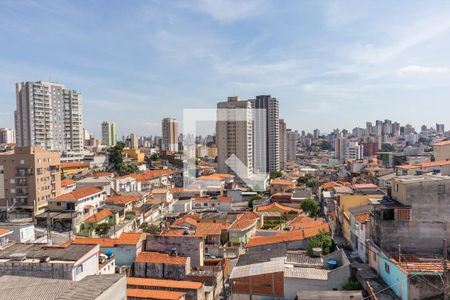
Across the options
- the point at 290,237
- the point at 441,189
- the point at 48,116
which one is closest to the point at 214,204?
the point at 290,237

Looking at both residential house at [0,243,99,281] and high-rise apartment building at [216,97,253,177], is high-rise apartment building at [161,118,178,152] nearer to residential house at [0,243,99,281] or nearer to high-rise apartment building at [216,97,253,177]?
high-rise apartment building at [216,97,253,177]

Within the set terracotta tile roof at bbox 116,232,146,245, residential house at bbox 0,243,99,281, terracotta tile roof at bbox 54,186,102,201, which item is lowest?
terracotta tile roof at bbox 116,232,146,245

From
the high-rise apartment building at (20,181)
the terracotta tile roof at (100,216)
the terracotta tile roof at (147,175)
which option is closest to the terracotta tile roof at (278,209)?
the terracotta tile roof at (100,216)

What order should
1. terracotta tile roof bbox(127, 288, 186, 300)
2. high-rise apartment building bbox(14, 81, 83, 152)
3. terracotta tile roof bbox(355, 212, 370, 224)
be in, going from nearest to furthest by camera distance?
terracotta tile roof bbox(127, 288, 186, 300) < terracotta tile roof bbox(355, 212, 370, 224) < high-rise apartment building bbox(14, 81, 83, 152)

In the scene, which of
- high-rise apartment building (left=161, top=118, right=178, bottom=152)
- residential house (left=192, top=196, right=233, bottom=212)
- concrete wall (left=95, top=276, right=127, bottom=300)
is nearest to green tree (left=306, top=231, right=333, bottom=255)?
concrete wall (left=95, top=276, right=127, bottom=300)

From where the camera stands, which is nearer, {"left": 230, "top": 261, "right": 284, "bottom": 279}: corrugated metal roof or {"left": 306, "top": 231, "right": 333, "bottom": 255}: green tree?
{"left": 230, "top": 261, "right": 284, "bottom": 279}: corrugated metal roof

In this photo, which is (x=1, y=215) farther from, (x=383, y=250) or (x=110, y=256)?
(x=383, y=250)

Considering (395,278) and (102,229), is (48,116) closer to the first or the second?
(102,229)

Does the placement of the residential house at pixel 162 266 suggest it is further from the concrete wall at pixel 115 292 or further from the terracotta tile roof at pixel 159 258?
the concrete wall at pixel 115 292
